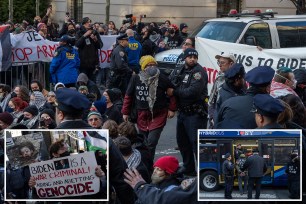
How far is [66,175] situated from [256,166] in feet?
2.96

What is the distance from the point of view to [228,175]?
3.88 meters

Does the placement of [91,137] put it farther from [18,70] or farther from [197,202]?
[18,70]

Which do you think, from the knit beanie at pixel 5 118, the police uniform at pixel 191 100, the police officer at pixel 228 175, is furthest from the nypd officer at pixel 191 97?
the police officer at pixel 228 175

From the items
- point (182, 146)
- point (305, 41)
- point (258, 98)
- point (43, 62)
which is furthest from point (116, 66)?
point (258, 98)

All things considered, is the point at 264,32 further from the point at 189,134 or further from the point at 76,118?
the point at 76,118

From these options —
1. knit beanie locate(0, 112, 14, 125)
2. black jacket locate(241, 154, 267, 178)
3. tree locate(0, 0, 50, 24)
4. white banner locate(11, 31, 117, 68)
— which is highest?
black jacket locate(241, 154, 267, 178)

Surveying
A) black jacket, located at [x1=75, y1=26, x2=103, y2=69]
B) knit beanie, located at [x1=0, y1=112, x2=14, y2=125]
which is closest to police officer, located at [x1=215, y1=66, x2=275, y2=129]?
knit beanie, located at [x1=0, y1=112, x2=14, y2=125]

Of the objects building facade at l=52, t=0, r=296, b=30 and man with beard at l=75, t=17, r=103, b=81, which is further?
building facade at l=52, t=0, r=296, b=30

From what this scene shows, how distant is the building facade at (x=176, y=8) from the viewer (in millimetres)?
33750

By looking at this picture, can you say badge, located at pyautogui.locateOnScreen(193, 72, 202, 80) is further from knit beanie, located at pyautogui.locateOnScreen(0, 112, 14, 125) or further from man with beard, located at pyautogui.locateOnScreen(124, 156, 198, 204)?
man with beard, located at pyautogui.locateOnScreen(124, 156, 198, 204)

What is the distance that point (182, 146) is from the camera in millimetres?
10500

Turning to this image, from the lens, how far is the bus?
3.86 metres

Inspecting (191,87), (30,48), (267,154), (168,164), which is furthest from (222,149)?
(30,48)

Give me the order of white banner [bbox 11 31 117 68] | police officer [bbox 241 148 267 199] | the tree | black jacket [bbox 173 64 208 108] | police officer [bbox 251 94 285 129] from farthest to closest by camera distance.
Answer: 1. the tree
2. white banner [bbox 11 31 117 68]
3. black jacket [bbox 173 64 208 108]
4. police officer [bbox 251 94 285 129]
5. police officer [bbox 241 148 267 199]
